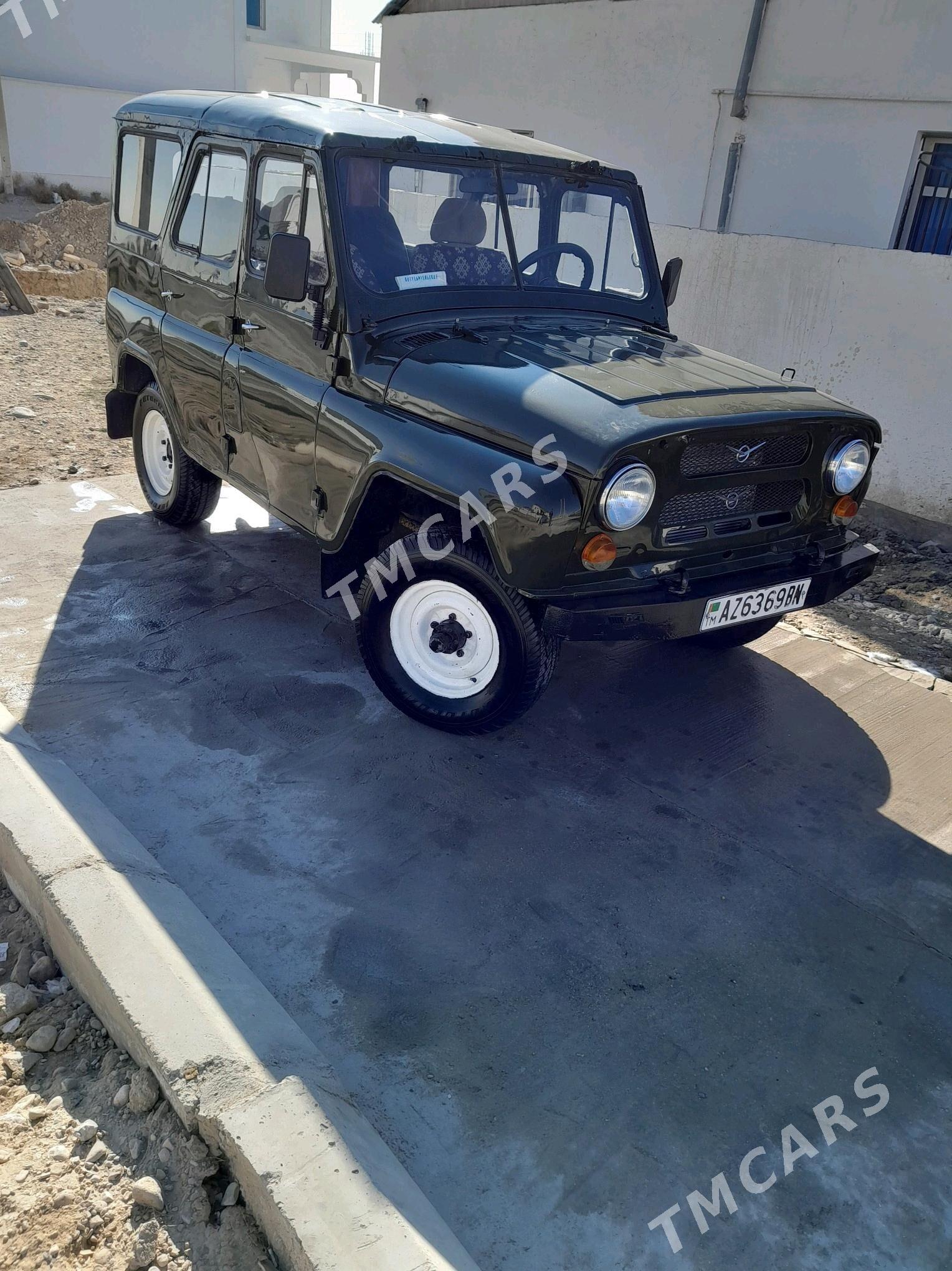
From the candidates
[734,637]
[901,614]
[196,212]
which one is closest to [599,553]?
[734,637]

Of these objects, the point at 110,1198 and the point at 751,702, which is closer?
the point at 110,1198

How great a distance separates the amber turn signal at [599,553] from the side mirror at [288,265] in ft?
4.91

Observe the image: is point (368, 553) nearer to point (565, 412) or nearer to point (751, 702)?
point (565, 412)

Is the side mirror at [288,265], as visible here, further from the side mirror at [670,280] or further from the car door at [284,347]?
the side mirror at [670,280]

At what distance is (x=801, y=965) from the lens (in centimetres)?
296

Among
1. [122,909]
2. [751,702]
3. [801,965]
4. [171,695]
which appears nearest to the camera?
[122,909]

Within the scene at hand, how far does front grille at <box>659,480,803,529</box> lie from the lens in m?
3.44

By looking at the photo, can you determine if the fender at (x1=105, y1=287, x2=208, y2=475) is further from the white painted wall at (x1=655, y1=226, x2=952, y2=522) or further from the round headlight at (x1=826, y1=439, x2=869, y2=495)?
the white painted wall at (x1=655, y1=226, x2=952, y2=522)

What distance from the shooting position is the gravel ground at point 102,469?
5.40 m

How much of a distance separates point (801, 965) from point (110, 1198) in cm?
198

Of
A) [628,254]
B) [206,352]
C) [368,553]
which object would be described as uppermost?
[628,254]

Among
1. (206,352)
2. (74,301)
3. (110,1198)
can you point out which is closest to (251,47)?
(74,301)

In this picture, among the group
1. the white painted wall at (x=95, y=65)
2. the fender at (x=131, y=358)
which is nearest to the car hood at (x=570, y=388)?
the fender at (x=131, y=358)

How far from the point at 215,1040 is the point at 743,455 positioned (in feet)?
8.36
